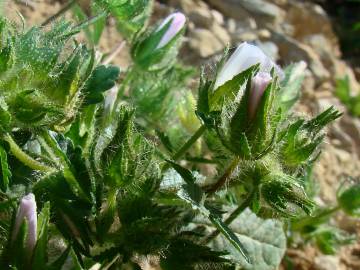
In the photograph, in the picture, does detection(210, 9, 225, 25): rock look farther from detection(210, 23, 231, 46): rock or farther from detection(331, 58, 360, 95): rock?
detection(331, 58, 360, 95): rock

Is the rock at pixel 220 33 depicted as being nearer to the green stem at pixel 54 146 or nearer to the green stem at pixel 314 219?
the green stem at pixel 314 219

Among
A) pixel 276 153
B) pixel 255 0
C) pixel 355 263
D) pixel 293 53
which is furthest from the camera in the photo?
pixel 255 0

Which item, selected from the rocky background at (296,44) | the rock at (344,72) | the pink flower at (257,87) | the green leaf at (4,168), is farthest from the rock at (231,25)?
the green leaf at (4,168)

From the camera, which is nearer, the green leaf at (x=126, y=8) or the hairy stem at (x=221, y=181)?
the hairy stem at (x=221, y=181)

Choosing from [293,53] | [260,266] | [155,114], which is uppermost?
[155,114]

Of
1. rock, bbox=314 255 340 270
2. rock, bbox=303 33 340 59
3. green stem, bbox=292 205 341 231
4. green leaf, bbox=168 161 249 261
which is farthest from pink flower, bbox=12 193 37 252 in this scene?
rock, bbox=303 33 340 59

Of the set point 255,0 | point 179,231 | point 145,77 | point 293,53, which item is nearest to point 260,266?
point 179,231

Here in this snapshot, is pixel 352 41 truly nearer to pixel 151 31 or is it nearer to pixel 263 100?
pixel 151 31
